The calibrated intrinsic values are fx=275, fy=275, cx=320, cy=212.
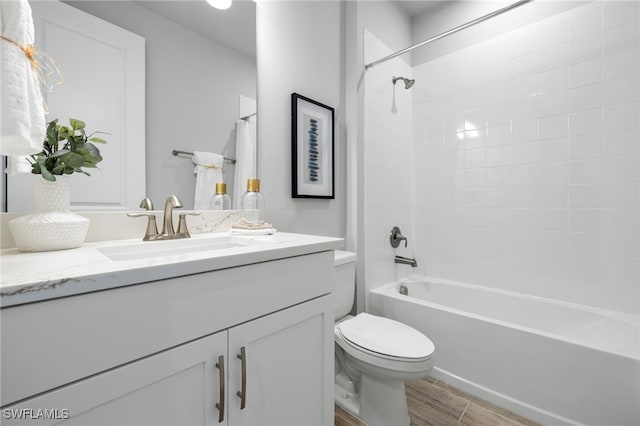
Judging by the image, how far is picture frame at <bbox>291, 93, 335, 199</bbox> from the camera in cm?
155

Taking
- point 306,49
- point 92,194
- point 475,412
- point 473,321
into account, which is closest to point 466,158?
point 473,321

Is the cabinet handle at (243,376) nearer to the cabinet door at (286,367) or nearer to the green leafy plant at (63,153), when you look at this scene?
the cabinet door at (286,367)

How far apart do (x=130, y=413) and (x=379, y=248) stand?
1612 millimetres

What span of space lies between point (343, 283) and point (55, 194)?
1.24m

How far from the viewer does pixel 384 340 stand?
1.29m

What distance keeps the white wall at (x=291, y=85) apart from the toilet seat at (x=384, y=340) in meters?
0.59

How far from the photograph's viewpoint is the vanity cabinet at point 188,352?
436mm

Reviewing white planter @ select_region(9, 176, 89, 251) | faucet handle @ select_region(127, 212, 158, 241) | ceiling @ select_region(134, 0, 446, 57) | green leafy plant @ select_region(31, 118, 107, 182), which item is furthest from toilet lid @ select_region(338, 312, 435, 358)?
ceiling @ select_region(134, 0, 446, 57)

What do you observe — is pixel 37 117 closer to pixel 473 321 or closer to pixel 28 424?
pixel 28 424

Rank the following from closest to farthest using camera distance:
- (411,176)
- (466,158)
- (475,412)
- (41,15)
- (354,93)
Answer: (41,15), (475,412), (354,93), (466,158), (411,176)

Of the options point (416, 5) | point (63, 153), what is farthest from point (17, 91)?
point (416, 5)

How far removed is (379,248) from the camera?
1932 millimetres

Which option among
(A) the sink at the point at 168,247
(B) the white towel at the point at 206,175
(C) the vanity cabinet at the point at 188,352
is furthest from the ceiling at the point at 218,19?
(C) the vanity cabinet at the point at 188,352

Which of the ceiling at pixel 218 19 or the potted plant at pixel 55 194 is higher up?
the ceiling at pixel 218 19
